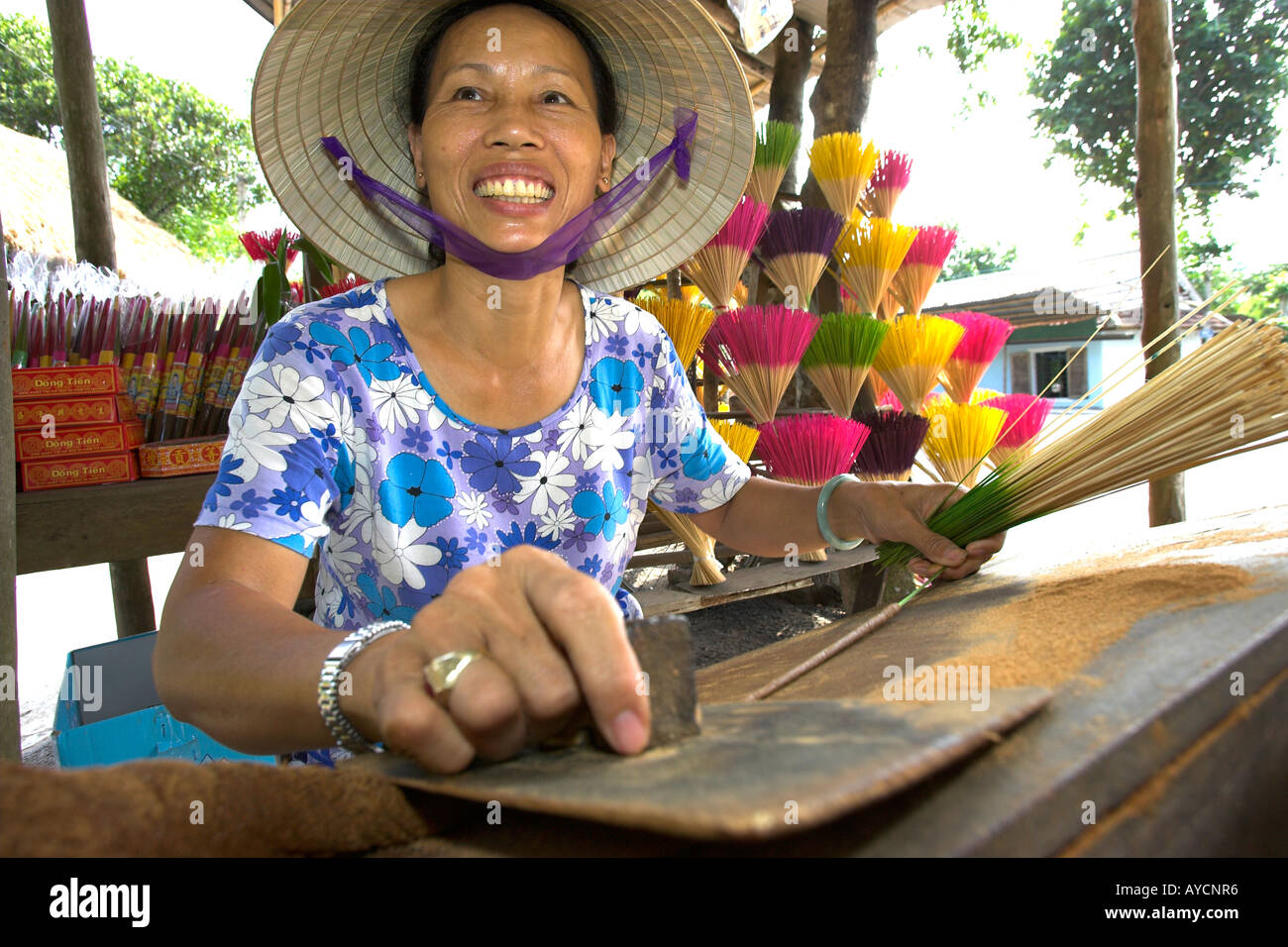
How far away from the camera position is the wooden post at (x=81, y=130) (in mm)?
2947

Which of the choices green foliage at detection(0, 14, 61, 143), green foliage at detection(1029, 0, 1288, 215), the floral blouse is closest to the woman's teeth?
the floral blouse

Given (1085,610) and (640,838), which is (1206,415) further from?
(640,838)

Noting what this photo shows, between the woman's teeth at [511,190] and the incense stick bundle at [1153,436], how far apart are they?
872 millimetres

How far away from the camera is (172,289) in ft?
7.33

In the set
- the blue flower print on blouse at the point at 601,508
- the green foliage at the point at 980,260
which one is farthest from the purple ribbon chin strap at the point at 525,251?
the green foliage at the point at 980,260

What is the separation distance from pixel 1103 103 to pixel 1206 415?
1547 centimetres

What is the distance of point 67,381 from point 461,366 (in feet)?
3.74

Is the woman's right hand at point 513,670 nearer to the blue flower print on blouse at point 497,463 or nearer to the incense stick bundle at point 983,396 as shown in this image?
the blue flower print on blouse at point 497,463

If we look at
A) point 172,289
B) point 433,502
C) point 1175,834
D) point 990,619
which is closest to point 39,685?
point 172,289

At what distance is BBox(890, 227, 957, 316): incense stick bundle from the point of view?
10.2 feet

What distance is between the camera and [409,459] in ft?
4.19

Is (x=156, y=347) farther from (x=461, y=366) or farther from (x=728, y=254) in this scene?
(x=728, y=254)

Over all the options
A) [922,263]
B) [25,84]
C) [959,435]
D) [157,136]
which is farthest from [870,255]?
[25,84]

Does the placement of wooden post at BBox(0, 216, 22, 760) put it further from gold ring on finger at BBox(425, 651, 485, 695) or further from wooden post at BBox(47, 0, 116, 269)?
wooden post at BBox(47, 0, 116, 269)
